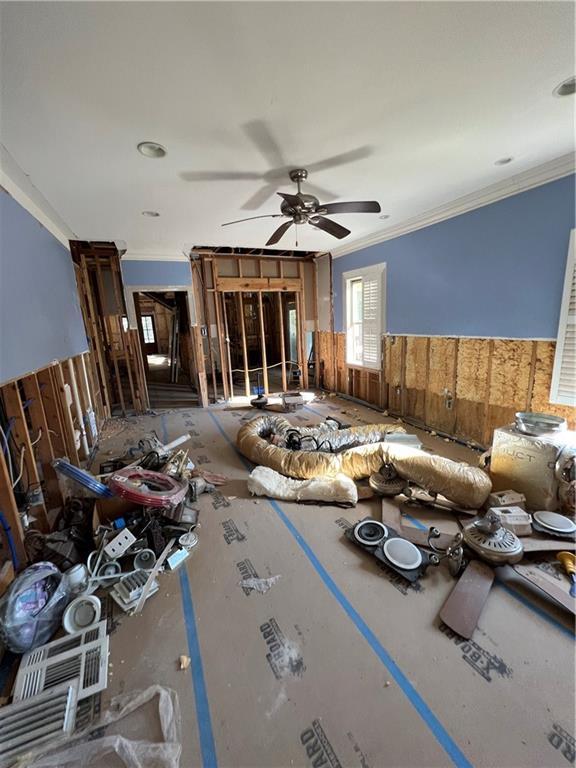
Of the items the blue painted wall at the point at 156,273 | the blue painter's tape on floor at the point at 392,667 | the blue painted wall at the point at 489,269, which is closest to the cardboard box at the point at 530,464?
the blue painted wall at the point at 489,269

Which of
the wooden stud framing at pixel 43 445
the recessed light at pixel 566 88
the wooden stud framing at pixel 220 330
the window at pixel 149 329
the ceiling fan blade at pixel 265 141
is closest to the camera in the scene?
the recessed light at pixel 566 88

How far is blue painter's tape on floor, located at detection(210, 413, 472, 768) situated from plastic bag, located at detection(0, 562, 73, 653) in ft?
4.96

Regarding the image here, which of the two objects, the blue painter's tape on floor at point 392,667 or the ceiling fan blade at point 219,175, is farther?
the ceiling fan blade at point 219,175

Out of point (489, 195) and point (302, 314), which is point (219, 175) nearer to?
point (489, 195)

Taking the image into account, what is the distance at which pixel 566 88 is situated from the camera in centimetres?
186

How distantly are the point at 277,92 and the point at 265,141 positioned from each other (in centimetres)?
48

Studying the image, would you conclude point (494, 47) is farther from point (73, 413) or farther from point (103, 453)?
point (103, 453)

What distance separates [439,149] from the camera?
2.49 m

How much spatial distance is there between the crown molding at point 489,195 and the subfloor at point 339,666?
3.35 meters

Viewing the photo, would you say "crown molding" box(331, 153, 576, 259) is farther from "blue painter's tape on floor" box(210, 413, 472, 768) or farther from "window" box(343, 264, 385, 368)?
"blue painter's tape on floor" box(210, 413, 472, 768)

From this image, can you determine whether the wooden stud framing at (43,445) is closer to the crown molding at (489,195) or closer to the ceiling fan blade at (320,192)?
the ceiling fan blade at (320,192)

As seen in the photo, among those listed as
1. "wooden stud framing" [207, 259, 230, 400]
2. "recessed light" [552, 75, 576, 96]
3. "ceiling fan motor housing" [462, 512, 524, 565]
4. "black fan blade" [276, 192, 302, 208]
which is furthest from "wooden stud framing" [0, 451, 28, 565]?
"wooden stud framing" [207, 259, 230, 400]

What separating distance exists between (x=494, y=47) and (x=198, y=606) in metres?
3.44

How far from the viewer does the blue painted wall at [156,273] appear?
5.36m
